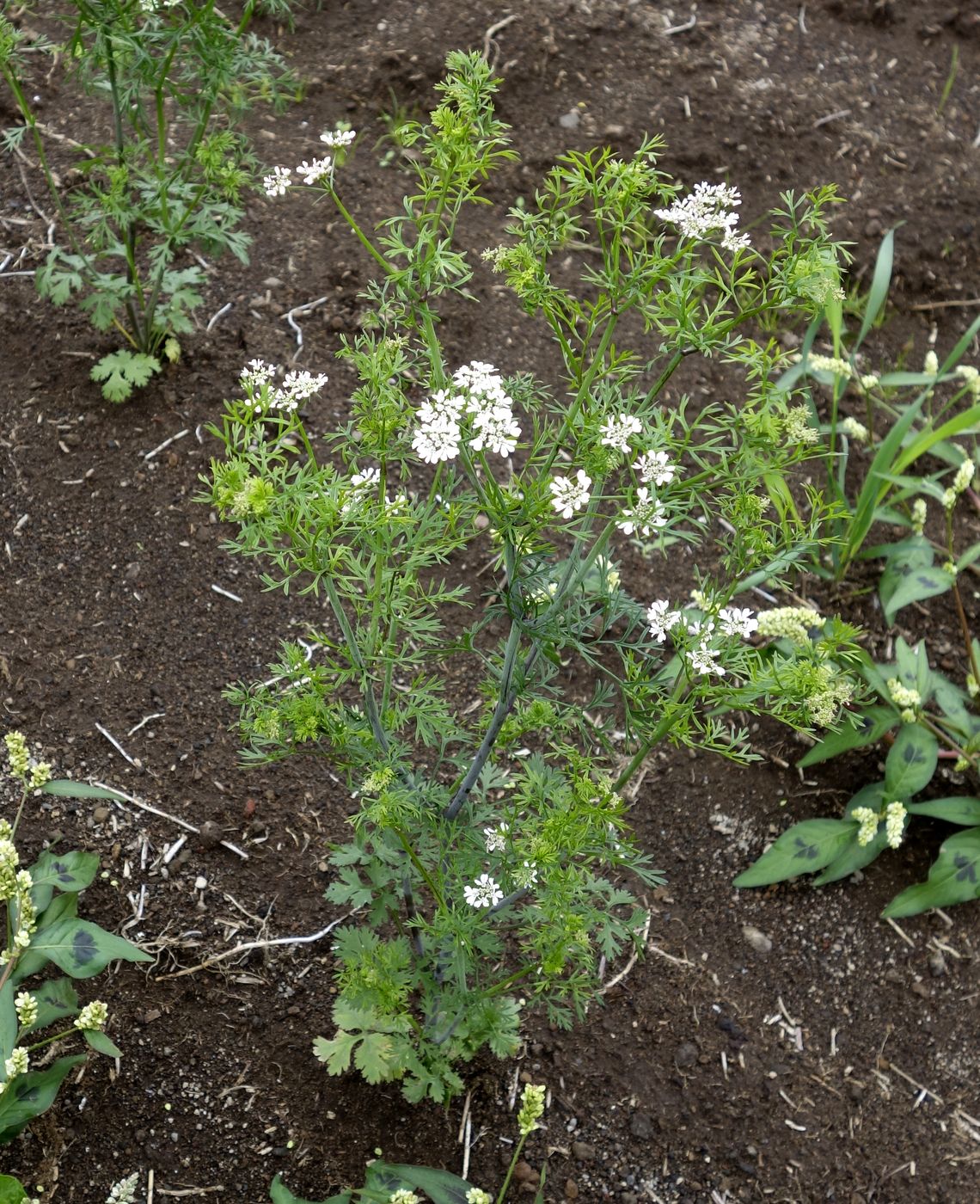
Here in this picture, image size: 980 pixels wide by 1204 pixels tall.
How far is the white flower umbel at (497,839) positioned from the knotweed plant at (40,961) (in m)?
0.78

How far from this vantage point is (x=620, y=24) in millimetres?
4832

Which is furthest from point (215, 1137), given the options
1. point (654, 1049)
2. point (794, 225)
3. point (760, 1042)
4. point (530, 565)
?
point (794, 225)

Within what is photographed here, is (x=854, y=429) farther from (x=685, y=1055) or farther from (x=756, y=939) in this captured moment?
(x=685, y=1055)

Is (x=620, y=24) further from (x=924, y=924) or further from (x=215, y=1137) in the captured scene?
(x=215, y=1137)

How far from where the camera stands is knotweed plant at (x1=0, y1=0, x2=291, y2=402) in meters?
2.97

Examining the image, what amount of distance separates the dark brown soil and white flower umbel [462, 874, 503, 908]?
33.0 inches

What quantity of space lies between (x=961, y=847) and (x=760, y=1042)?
747 millimetres

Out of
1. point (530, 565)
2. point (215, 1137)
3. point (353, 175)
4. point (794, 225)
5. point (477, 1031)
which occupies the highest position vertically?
point (794, 225)

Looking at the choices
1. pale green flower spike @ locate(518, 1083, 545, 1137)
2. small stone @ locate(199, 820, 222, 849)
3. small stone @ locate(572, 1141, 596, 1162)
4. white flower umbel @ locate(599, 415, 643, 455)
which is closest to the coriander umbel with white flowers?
white flower umbel @ locate(599, 415, 643, 455)

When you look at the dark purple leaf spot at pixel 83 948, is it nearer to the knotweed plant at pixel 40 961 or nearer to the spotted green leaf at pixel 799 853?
the knotweed plant at pixel 40 961

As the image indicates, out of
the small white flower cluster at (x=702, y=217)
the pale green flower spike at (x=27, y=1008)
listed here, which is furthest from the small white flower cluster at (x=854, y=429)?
the pale green flower spike at (x=27, y=1008)

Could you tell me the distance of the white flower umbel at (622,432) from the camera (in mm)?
1734

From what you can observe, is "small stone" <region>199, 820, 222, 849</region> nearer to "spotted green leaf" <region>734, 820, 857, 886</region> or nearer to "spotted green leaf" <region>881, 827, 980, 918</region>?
"spotted green leaf" <region>734, 820, 857, 886</region>

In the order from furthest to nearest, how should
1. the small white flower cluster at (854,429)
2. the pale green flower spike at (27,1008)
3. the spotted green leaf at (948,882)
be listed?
the small white flower cluster at (854,429) < the spotted green leaf at (948,882) < the pale green flower spike at (27,1008)
